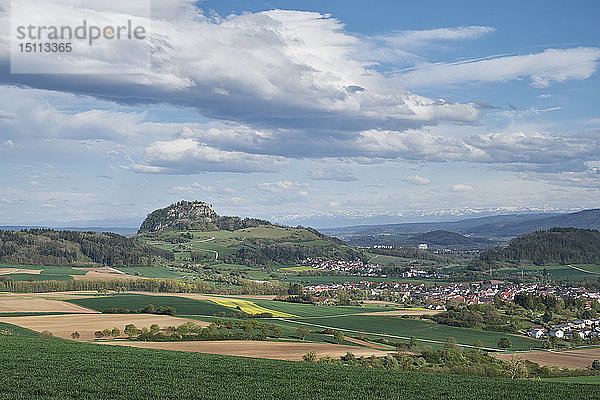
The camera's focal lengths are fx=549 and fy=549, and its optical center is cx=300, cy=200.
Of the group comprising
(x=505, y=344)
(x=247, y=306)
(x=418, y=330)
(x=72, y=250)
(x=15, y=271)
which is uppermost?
(x=72, y=250)

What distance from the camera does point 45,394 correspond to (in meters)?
22.2

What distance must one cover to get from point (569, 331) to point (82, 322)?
2519 inches

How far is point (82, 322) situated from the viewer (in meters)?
58.9

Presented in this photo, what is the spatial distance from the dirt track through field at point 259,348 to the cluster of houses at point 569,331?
35005 millimetres

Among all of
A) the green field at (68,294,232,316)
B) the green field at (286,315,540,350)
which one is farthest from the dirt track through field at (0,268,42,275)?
the green field at (286,315,540,350)

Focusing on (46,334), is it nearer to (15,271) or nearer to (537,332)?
(537,332)

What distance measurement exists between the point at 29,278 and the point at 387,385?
338ft

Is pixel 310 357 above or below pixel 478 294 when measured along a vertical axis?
above

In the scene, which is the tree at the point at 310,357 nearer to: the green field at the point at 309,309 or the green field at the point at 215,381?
the green field at the point at 215,381

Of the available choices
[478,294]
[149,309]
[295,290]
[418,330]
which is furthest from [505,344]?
[295,290]

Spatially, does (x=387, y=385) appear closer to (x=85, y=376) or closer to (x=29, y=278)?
(x=85, y=376)

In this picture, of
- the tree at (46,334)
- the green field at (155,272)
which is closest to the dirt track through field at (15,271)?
the green field at (155,272)

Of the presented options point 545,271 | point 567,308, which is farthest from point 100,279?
point 545,271

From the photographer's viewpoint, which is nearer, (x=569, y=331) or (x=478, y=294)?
(x=569, y=331)
